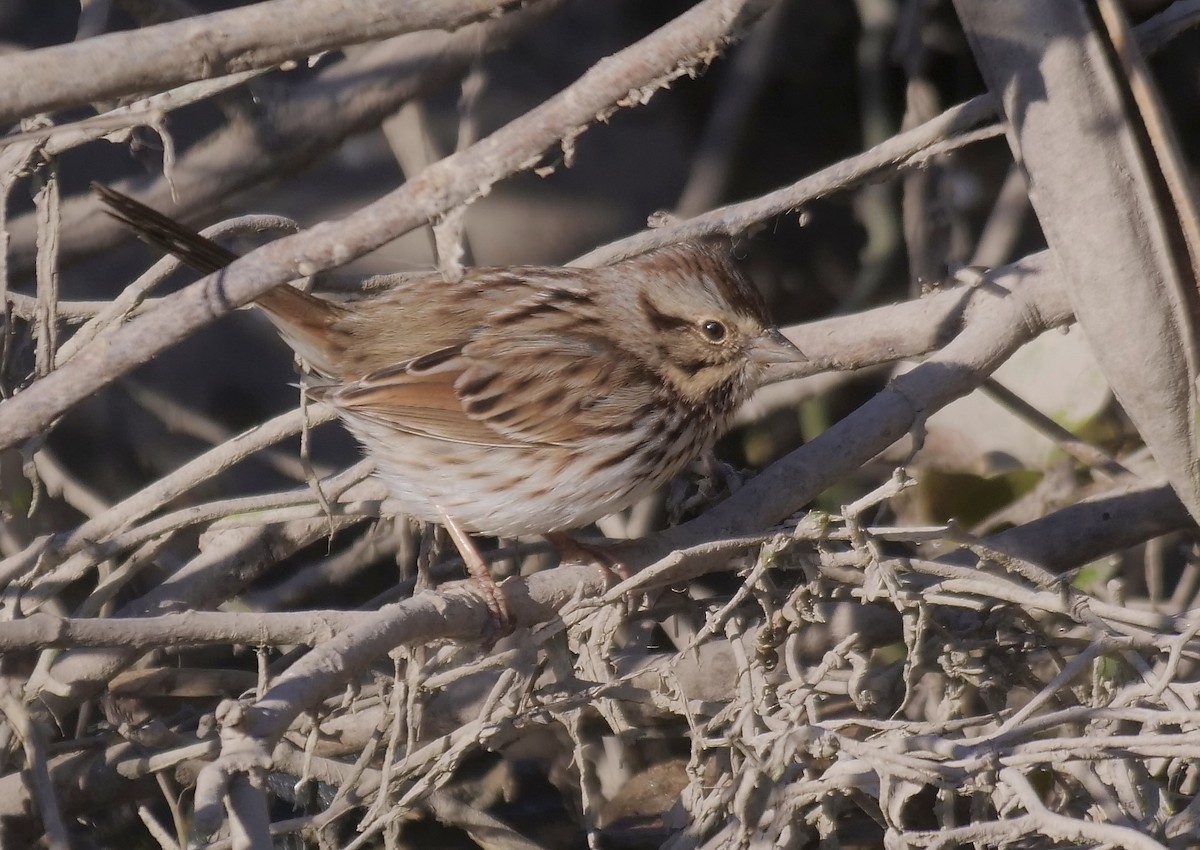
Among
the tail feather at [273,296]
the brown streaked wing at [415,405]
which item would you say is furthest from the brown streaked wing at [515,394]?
the tail feather at [273,296]

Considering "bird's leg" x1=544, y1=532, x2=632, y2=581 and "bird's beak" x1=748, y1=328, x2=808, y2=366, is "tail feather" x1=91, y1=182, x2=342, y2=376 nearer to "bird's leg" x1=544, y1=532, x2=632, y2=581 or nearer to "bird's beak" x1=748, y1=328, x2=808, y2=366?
"bird's leg" x1=544, y1=532, x2=632, y2=581

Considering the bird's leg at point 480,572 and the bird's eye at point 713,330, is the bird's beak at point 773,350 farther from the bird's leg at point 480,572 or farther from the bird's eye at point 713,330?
the bird's leg at point 480,572

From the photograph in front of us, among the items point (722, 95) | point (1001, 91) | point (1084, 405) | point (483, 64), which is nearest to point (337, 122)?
point (483, 64)

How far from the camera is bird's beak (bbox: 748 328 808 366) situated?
3.16 meters

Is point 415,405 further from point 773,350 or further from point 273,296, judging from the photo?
point 773,350

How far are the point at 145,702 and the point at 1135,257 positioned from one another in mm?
2456

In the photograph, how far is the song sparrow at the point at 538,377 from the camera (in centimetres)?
327

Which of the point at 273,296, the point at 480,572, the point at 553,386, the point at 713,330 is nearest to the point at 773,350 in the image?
the point at 713,330

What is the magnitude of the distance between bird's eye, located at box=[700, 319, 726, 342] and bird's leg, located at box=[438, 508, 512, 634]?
735 millimetres

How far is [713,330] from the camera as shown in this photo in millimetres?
3318

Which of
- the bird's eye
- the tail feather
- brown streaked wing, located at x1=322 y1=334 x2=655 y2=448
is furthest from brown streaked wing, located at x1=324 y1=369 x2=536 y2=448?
the bird's eye

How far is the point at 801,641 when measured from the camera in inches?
128

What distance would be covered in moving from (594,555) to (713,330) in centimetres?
61

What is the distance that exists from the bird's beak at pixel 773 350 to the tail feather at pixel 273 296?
984 millimetres
